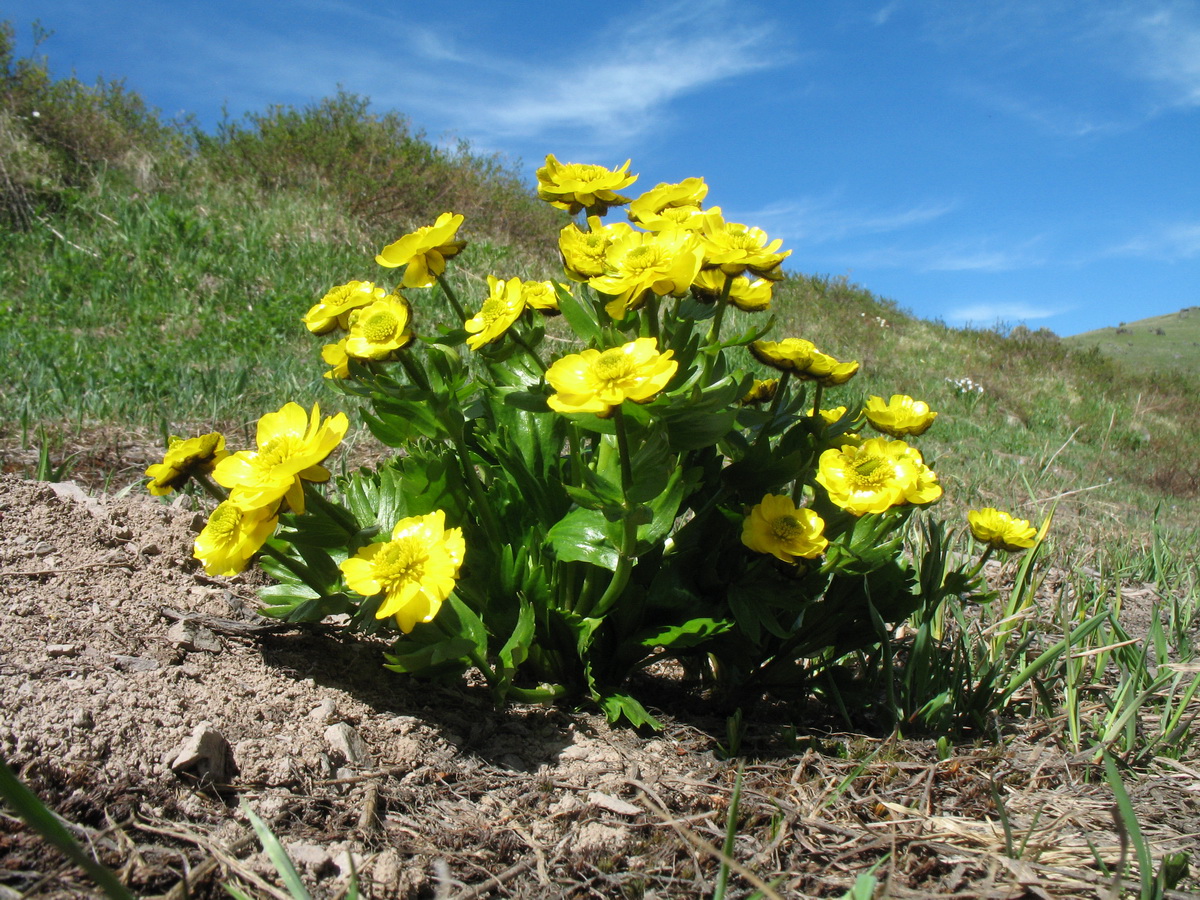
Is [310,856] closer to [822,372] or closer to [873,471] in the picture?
[873,471]

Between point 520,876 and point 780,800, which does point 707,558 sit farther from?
point 520,876

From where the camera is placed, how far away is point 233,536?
1.32m

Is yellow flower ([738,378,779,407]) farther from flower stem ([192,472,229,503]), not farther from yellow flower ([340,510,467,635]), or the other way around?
flower stem ([192,472,229,503])

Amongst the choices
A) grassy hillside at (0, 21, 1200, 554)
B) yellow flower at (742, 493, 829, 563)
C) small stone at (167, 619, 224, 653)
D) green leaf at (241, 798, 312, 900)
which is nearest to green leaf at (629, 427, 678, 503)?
yellow flower at (742, 493, 829, 563)

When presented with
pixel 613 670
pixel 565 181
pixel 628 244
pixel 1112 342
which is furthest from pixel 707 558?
pixel 1112 342

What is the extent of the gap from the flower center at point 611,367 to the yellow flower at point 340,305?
55 cm

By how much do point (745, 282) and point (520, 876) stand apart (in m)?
1.17

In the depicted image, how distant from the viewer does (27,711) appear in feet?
3.95

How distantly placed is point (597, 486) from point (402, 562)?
35 centimetres

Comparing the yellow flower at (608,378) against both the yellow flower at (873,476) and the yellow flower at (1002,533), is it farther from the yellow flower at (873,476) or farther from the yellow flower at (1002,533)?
the yellow flower at (1002,533)

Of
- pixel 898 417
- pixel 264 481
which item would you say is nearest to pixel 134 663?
pixel 264 481

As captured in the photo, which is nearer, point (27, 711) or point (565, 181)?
point (27, 711)

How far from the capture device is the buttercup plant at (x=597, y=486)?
4.17ft

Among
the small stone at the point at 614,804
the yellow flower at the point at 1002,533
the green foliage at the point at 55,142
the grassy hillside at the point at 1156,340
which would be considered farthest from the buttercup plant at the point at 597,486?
the grassy hillside at the point at 1156,340
